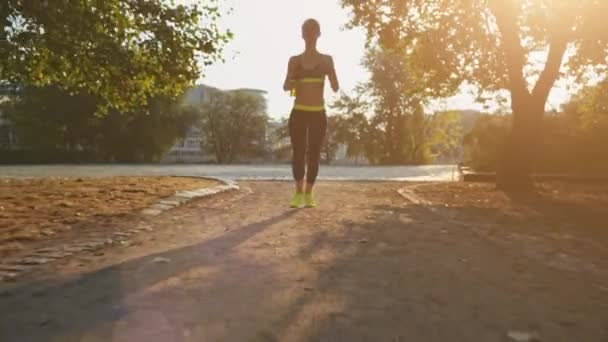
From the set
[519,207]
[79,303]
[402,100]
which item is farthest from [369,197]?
[402,100]

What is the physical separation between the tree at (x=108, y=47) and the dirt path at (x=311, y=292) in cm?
468

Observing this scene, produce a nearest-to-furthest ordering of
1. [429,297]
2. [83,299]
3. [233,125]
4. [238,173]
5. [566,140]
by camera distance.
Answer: [83,299], [429,297], [566,140], [238,173], [233,125]

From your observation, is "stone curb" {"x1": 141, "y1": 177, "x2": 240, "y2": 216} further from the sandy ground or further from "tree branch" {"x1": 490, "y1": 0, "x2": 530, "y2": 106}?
"tree branch" {"x1": 490, "y1": 0, "x2": 530, "y2": 106}

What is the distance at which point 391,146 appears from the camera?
56.6 metres

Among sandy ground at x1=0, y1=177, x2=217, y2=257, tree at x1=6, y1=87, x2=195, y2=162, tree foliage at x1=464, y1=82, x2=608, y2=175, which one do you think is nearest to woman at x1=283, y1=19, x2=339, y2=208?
sandy ground at x1=0, y1=177, x2=217, y2=257

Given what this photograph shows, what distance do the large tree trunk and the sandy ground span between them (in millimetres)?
7437

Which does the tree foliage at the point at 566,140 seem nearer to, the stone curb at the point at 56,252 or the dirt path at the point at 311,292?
the dirt path at the point at 311,292

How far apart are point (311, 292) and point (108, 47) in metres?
7.62

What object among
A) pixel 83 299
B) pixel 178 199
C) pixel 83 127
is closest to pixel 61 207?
pixel 178 199

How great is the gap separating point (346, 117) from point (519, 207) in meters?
50.7

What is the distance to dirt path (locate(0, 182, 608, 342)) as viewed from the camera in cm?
249

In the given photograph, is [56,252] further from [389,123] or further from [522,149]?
[389,123]

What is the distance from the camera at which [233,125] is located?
74812 millimetres

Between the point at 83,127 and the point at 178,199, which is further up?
the point at 83,127
